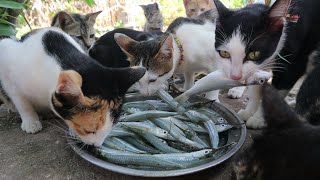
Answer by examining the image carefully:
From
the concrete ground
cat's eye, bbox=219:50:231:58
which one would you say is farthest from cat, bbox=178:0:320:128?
the concrete ground

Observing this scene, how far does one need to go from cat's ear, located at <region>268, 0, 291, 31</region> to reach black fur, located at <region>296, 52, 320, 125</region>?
15.3 inches

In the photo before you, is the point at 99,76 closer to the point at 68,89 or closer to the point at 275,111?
the point at 68,89

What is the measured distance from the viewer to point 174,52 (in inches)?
115

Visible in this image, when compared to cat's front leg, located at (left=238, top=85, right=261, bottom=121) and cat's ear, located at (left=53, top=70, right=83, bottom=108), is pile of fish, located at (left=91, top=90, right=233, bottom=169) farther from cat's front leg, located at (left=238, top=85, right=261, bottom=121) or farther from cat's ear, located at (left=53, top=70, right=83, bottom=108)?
cat's ear, located at (left=53, top=70, right=83, bottom=108)

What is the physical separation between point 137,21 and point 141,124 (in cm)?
441

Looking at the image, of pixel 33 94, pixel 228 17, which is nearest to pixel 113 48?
pixel 33 94

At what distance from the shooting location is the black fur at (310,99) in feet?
6.93

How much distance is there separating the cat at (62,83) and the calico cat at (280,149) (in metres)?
0.88

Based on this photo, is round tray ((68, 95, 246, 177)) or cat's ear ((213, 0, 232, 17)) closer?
round tray ((68, 95, 246, 177))

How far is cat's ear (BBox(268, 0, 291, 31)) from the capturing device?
2.09m

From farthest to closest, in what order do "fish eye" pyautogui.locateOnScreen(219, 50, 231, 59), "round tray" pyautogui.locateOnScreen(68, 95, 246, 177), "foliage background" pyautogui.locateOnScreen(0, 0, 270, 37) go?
"foliage background" pyautogui.locateOnScreen(0, 0, 270, 37) < "fish eye" pyautogui.locateOnScreen(219, 50, 231, 59) < "round tray" pyautogui.locateOnScreen(68, 95, 246, 177)

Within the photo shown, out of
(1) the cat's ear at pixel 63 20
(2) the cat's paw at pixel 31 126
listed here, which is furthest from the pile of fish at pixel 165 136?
(1) the cat's ear at pixel 63 20

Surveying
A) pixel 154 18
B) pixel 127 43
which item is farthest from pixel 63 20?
pixel 154 18

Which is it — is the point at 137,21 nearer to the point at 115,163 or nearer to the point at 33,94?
the point at 33,94
